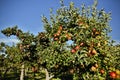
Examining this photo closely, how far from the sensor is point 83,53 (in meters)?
17.2

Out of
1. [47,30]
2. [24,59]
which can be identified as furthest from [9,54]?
[47,30]

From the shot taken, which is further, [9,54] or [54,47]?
[9,54]

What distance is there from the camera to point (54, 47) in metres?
20.0

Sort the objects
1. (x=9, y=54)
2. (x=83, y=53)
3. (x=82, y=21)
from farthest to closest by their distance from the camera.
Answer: (x=9, y=54), (x=82, y=21), (x=83, y=53)

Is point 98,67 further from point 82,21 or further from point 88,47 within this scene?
point 82,21

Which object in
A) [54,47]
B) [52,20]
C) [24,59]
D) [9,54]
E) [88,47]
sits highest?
[9,54]

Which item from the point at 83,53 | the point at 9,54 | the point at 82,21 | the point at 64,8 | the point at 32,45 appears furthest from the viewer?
the point at 9,54

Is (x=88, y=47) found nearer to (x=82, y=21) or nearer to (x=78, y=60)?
(x=78, y=60)

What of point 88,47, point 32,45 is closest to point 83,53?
point 88,47

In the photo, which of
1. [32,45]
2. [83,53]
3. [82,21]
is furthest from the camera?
[32,45]

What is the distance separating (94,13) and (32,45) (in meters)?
18.3

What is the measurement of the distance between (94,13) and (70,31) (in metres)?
2.80

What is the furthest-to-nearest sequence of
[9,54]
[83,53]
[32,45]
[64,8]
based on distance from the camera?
1. [9,54]
2. [32,45]
3. [64,8]
4. [83,53]

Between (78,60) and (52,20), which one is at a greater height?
(52,20)
